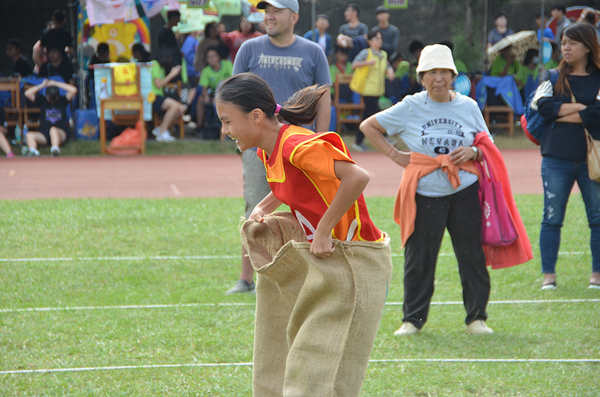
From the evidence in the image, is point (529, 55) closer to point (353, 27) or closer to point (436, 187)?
point (353, 27)

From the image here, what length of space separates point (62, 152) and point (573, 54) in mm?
10833

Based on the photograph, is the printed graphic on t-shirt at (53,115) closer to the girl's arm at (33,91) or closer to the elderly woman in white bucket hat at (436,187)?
the girl's arm at (33,91)

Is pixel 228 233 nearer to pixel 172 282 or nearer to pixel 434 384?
pixel 172 282

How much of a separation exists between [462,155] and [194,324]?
2.09m

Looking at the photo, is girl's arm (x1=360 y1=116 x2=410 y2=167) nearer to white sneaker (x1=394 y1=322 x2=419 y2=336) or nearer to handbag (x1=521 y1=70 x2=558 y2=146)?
white sneaker (x1=394 y1=322 x2=419 y2=336)

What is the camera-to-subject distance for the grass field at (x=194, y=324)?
388 cm

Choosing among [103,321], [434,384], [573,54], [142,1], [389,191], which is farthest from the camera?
[142,1]

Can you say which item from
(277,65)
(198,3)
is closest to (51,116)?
(198,3)

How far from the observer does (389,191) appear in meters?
10.6

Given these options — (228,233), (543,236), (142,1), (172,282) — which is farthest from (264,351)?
(142,1)

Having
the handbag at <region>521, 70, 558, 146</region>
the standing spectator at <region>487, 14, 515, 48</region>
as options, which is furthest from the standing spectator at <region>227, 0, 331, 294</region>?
the standing spectator at <region>487, 14, 515, 48</region>

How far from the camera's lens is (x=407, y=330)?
468 cm

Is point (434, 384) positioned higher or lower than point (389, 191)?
higher

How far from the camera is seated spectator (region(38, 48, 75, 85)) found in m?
14.3
